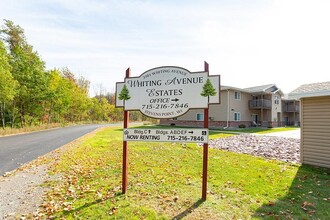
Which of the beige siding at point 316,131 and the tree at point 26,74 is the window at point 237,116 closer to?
the beige siding at point 316,131

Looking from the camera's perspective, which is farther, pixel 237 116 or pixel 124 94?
pixel 237 116

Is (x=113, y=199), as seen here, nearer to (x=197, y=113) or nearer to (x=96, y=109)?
(x=197, y=113)

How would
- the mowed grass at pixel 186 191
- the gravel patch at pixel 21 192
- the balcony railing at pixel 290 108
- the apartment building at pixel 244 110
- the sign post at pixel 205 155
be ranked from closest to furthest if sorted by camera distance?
the mowed grass at pixel 186 191, the gravel patch at pixel 21 192, the sign post at pixel 205 155, the apartment building at pixel 244 110, the balcony railing at pixel 290 108

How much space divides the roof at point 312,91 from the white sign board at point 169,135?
5310 mm

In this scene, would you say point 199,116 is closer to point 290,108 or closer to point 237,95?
point 237,95

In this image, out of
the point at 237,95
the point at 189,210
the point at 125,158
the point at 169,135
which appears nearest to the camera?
the point at 189,210

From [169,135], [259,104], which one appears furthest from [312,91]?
[259,104]

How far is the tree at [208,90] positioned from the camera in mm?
4469

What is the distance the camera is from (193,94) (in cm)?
467

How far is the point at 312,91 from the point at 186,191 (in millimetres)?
5970

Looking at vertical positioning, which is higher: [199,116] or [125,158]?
[199,116]

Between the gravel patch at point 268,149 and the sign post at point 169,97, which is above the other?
the sign post at point 169,97

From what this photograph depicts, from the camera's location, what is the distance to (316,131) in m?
7.72

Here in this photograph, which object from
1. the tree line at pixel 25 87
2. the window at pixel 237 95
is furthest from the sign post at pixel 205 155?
the window at pixel 237 95
